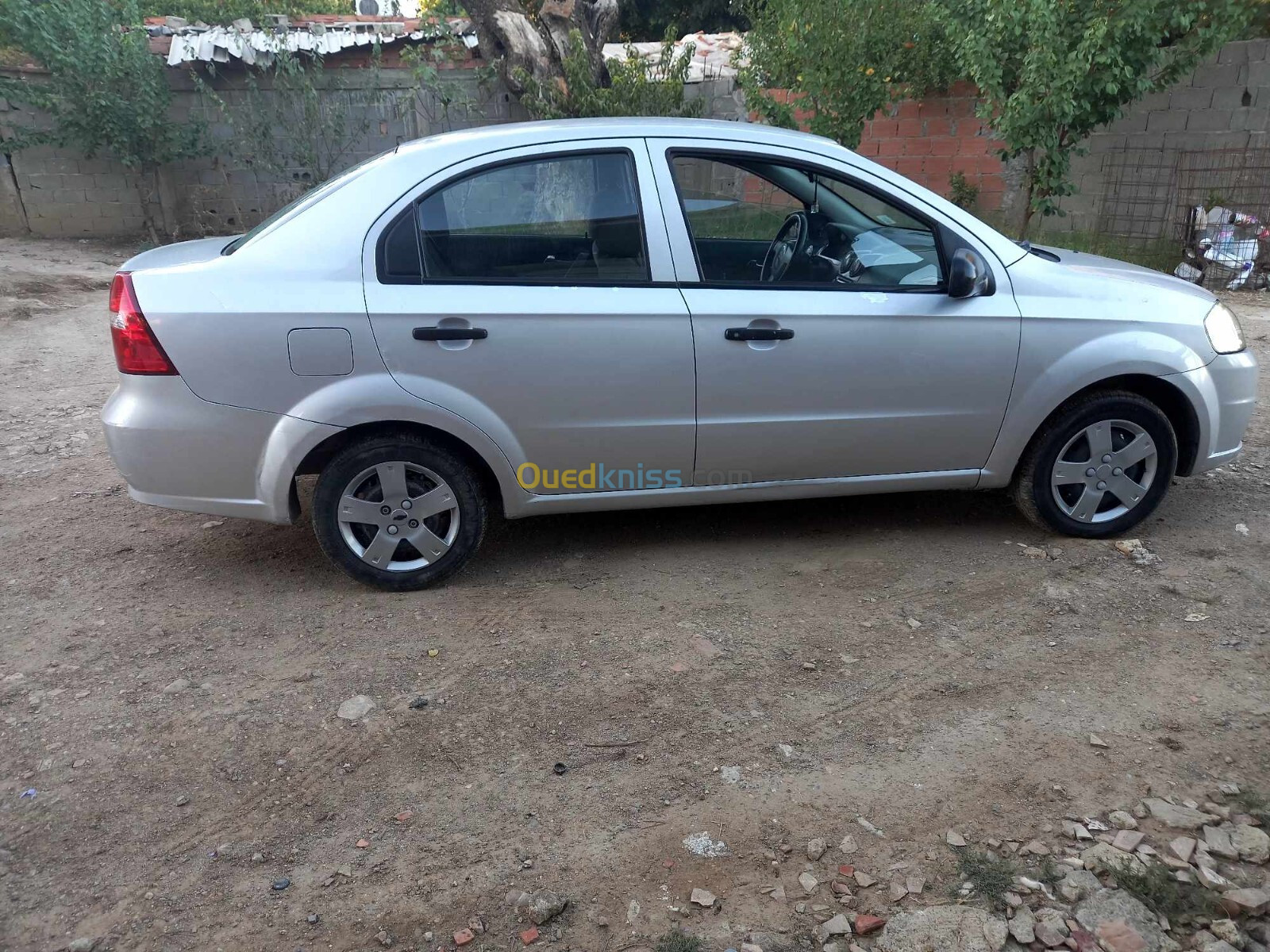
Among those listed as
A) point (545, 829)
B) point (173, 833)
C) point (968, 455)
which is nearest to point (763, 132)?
point (968, 455)

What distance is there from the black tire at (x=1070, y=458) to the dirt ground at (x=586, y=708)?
0.44 ft

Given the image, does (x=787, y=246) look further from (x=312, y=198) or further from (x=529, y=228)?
(x=312, y=198)

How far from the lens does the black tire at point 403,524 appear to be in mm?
3543

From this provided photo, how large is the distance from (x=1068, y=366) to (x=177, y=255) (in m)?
3.60

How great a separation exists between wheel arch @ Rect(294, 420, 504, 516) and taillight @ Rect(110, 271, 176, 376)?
0.58m

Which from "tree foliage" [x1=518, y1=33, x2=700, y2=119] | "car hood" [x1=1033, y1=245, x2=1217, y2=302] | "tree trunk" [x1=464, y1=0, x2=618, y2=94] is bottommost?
"car hood" [x1=1033, y1=245, x2=1217, y2=302]

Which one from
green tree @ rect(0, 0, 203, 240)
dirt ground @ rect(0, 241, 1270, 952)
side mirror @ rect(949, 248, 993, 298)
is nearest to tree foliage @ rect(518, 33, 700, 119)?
green tree @ rect(0, 0, 203, 240)

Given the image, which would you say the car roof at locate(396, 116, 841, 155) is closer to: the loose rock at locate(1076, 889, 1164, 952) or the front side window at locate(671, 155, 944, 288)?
the front side window at locate(671, 155, 944, 288)

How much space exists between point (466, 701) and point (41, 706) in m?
1.41

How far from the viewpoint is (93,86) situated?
1165cm

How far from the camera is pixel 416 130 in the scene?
42.5ft

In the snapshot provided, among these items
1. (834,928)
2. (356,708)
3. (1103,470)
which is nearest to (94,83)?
(356,708)

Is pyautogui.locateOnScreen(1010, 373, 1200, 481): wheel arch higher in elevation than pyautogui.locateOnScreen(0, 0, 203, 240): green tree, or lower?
lower

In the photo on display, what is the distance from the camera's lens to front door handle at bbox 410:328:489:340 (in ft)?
11.2
